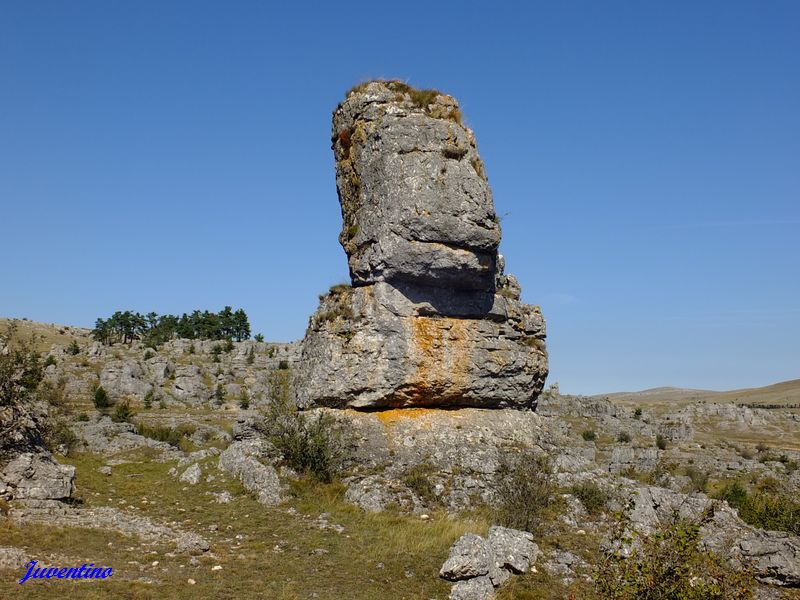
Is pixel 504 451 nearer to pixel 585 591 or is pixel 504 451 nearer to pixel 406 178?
pixel 585 591

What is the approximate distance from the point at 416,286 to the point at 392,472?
6.68 metres

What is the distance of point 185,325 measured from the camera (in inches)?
4274

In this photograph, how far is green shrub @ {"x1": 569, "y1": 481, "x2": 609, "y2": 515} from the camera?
18719mm

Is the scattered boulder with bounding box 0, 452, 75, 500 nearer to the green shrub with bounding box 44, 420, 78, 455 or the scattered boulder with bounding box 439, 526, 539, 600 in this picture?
the green shrub with bounding box 44, 420, 78, 455

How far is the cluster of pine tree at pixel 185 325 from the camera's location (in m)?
107

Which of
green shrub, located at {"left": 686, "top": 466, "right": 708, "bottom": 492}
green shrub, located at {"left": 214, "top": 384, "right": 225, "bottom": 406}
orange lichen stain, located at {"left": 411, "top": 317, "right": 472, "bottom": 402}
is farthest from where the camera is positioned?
green shrub, located at {"left": 214, "top": 384, "right": 225, "bottom": 406}

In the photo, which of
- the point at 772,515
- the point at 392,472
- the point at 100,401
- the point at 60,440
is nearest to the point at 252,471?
the point at 392,472

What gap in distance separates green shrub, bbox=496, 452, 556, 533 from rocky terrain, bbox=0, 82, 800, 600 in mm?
63

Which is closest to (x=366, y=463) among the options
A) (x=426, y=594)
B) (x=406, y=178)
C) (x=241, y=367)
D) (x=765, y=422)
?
(x=426, y=594)

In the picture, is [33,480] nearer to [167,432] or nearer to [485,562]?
[485,562]

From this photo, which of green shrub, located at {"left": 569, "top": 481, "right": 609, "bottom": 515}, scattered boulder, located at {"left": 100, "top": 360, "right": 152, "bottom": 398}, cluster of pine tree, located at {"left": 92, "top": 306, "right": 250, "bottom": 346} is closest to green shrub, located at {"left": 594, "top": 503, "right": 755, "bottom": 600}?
green shrub, located at {"left": 569, "top": 481, "right": 609, "bottom": 515}

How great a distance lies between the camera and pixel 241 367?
244 ft

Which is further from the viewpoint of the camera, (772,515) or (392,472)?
(772,515)

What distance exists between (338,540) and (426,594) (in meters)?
3.58
